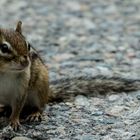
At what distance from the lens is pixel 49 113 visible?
430 centimetres

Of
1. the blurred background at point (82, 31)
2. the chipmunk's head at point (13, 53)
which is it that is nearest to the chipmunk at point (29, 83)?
the chipmunk's head at point (13, 53)

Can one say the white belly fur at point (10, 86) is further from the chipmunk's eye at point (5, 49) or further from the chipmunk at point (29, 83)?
the chipmunk's eye at point (5, 49)

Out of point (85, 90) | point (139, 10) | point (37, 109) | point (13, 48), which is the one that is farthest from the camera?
point (139, 10)

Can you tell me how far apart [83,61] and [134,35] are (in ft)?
3.74

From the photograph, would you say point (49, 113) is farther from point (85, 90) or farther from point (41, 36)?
point (41, 36)

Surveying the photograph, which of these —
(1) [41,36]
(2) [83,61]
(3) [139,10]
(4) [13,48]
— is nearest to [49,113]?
(4) [13,48]

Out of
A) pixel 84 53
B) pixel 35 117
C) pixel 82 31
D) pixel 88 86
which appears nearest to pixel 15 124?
pixel 35 117

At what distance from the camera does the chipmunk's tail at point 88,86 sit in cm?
456

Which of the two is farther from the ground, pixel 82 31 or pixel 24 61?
pixel 24 61

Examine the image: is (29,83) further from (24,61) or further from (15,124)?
(24,61)

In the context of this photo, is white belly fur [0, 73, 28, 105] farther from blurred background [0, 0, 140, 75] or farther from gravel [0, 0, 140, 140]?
blurred background [0, 0, 140, 75]

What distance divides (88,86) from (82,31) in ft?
7.79

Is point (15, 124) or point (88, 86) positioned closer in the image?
point (15, 124)

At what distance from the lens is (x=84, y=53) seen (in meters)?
6.05
